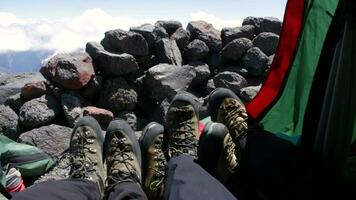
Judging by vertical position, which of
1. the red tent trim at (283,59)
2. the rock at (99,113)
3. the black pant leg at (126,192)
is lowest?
the rock at (99,113)

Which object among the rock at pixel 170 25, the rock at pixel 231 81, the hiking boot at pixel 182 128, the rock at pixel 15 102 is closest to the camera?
the hiking boot at pixel 182 128

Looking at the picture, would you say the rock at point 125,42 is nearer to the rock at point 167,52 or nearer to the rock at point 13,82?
the rock at point 167,52

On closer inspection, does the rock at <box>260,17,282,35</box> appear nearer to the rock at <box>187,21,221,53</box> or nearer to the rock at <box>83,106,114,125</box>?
the rock at <box>187,21,221,53</box>

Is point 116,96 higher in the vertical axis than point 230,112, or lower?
lower

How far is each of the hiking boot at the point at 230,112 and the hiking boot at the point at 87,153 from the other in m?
0.84

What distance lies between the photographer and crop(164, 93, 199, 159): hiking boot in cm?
256

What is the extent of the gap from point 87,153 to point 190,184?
0.98 meters

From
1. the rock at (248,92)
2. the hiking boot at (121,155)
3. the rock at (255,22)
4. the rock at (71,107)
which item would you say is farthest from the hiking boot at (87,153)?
the rock at (255,22)

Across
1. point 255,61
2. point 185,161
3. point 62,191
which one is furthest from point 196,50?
point 62,191

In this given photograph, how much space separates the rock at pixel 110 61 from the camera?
5383 mm

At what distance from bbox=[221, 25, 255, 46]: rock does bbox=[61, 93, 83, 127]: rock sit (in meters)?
2.64

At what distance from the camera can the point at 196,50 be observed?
20.7 feet

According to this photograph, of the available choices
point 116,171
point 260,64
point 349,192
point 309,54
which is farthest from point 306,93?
point 260,64

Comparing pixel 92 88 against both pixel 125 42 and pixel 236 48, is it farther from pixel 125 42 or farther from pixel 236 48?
pixel 236 48
